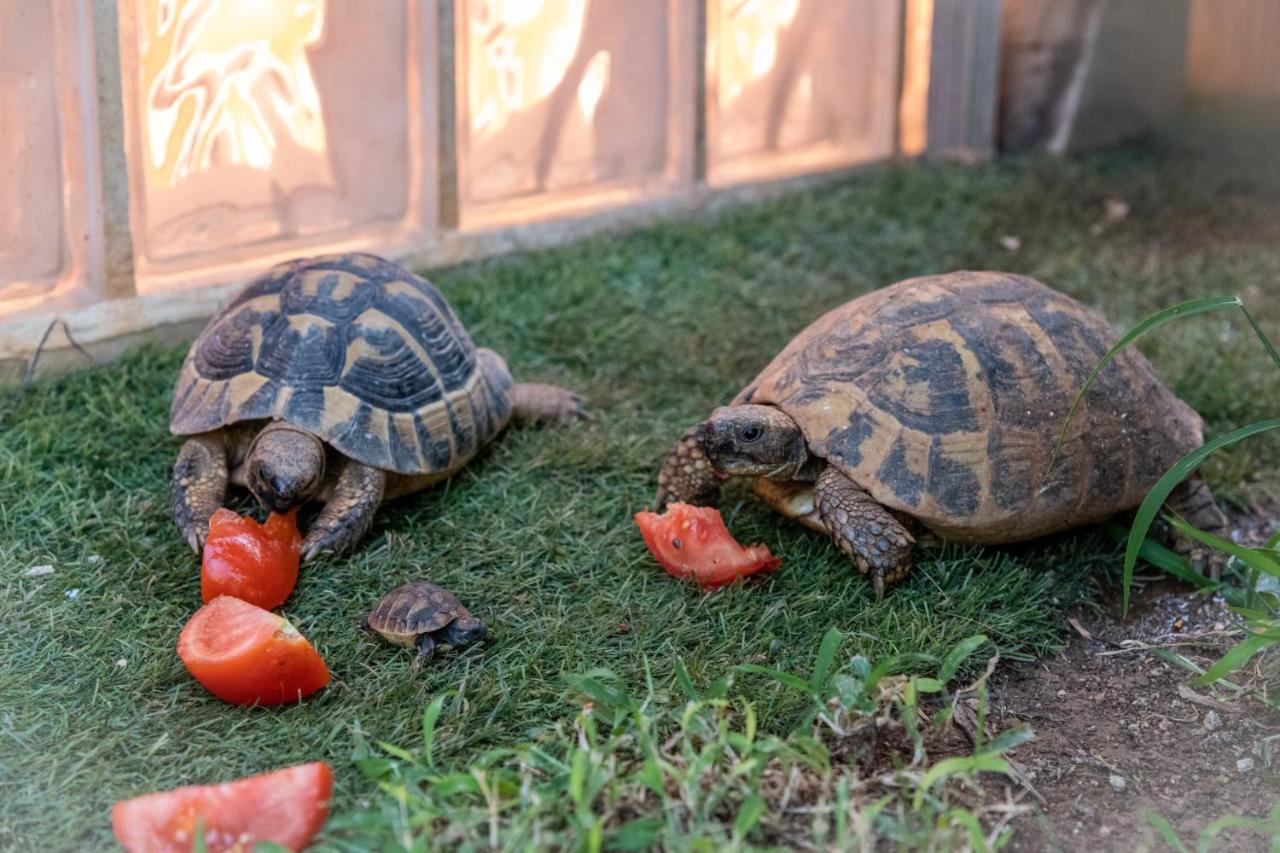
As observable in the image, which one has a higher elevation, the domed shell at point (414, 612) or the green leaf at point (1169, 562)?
the domed shell at point (414, 612)

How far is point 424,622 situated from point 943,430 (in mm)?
1343

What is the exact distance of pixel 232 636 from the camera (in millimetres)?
2781

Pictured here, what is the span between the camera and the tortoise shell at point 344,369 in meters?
3.53

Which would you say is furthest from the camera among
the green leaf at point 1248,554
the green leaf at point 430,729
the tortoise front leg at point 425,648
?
the tortoise front leg at point 425,648

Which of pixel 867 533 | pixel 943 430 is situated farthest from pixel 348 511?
pixel 943 430

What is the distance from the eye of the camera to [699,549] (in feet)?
10.9

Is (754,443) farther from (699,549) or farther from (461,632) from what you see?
(461,632)

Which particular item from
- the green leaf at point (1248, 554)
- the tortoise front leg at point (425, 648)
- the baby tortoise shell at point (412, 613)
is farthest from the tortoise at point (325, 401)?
the green leaf at point (1248, 554)

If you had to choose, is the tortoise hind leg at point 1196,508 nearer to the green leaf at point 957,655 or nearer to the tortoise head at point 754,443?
the tortoise head at point 754,443

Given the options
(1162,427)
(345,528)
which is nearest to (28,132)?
(345,528)

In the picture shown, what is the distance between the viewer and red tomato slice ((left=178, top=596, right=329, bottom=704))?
2.72 m

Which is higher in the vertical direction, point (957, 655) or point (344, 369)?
point (344, 369)

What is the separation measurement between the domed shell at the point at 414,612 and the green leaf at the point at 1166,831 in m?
1.49

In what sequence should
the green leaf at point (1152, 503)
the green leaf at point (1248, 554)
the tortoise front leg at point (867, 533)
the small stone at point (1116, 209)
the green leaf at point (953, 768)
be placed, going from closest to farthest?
the green leaf at point (953, 768), the green leaf at point (1248, 554), the green leaf at point (1152, 503), the tortoise front leg at point (867, 533), the small stone at point (1116, 209)
